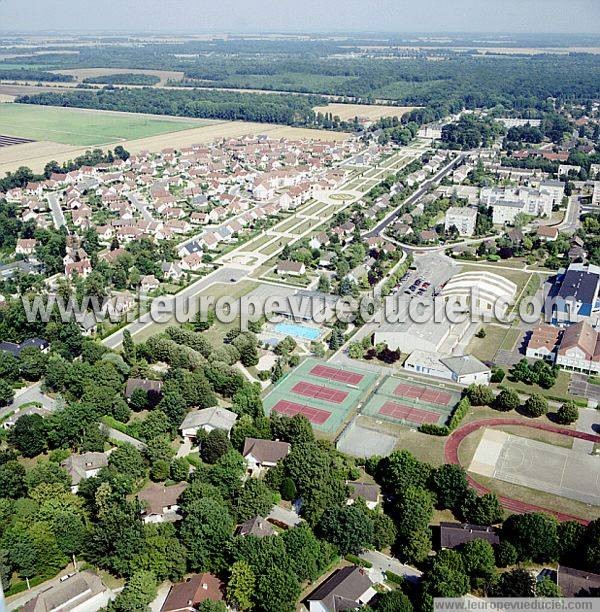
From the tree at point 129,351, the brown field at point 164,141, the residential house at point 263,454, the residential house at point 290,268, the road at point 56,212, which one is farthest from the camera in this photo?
the brown field at point 164,141

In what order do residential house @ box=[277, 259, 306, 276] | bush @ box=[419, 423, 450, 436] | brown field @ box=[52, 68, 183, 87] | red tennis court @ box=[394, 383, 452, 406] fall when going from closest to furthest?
bush @ box=[419, 423, 450, 436]
red tennis court @ box=[394, 383, 452, 406]
residential house @ box=[277, 259, 306, 276]
brown field @ box=[52, 68, 183, 87]

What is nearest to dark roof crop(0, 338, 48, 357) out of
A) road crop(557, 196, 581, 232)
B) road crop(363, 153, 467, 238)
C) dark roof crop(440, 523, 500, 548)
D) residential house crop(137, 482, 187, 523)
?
residential house crop(137, 482, 187, 523)

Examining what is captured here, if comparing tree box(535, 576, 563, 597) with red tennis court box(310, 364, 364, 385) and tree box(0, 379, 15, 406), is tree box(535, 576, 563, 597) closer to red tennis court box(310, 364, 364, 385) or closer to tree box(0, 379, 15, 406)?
red tennis court box(310, 364, 364, 385)

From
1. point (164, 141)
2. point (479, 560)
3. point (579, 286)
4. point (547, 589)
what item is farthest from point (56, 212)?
point (547, 589)

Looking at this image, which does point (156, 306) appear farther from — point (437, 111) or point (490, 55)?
point (490, 55)

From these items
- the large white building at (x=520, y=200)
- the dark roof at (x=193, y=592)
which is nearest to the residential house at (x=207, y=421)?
the dark roof at (x=193, y=592)

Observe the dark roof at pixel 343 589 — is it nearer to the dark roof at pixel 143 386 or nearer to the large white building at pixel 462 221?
the dark roof at pixel 143 386

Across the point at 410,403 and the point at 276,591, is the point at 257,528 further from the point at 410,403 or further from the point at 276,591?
the point at 410,403
